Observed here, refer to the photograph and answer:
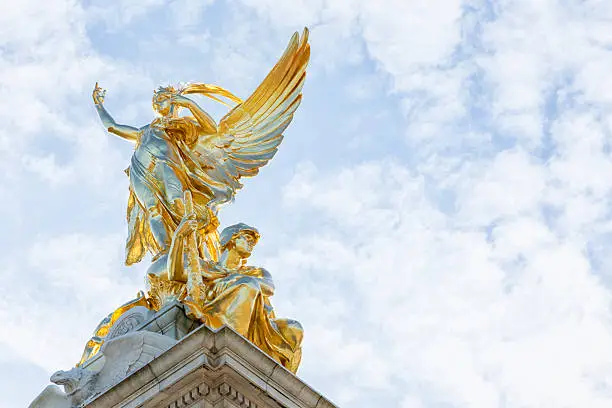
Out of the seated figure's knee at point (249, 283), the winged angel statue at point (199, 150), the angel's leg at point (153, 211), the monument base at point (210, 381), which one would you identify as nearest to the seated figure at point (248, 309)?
the seated figure's knee at point (249, 283)

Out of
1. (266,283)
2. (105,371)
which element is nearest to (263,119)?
(266,283)

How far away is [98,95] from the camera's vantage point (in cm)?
2366

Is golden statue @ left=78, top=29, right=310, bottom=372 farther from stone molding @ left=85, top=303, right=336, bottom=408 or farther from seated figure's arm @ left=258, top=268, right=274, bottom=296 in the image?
stone molding @ left=85, top=303, right=336, bottom=408

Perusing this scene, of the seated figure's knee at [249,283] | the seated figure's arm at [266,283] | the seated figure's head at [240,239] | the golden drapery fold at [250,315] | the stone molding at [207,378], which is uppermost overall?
the seated figure's head at [240,239]

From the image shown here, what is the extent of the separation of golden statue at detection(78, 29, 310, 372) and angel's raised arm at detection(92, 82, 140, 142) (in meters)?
0.02

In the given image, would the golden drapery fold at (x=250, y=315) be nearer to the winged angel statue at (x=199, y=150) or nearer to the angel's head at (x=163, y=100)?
the winged angel statue at (x=199, y=150)

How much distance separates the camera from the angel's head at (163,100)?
21.8m

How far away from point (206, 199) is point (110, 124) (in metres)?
2.86

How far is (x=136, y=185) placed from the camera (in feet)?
68.9

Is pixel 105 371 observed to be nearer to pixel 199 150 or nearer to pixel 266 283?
pixel 266 283

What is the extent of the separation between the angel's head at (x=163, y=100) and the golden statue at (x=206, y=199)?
16 millimetres

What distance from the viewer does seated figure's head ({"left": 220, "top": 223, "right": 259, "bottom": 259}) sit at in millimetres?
18719

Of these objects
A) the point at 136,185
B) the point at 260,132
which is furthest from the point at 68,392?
the point at 260,132

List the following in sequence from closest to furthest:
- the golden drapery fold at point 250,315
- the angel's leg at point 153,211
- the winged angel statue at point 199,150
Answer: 1. the golden drapery fold at point 250,315
2. the angel's leg at point 153,211
3. the winged angel statue at point 199,150
